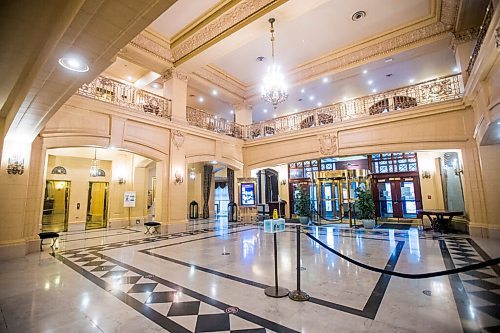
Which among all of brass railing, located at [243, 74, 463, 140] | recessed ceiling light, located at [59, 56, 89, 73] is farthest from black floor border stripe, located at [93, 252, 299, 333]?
brass railing, located at [243, 74, 463, 140]

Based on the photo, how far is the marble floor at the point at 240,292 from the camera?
7.70 ft

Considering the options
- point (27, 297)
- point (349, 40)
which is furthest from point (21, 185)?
point (349, 40)

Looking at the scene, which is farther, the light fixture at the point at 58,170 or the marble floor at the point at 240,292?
the light fixture at the point at 58,170

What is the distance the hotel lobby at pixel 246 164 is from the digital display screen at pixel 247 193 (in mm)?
51

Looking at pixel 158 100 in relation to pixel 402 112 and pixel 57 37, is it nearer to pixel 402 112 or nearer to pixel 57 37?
pixel 57 37

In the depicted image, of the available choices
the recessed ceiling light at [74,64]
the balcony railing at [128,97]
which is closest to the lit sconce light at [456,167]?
the balcony railing at [128,97]

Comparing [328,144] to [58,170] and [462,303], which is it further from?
[58,170]

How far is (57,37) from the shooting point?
1.79m

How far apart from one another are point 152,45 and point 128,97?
6.57ft

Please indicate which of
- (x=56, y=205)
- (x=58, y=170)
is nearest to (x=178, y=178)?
(x=58, y=170)

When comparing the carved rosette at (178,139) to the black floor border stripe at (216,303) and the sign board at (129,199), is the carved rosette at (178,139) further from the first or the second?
the black floor border stripe at (216,303)

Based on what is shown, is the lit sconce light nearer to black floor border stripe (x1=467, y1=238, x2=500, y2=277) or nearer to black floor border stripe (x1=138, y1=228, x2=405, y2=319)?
black floor border stripe (x1=467, y1=238, x2=500, y2=277)

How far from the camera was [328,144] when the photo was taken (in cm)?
952

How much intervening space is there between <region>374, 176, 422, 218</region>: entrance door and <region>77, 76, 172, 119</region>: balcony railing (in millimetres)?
10406
